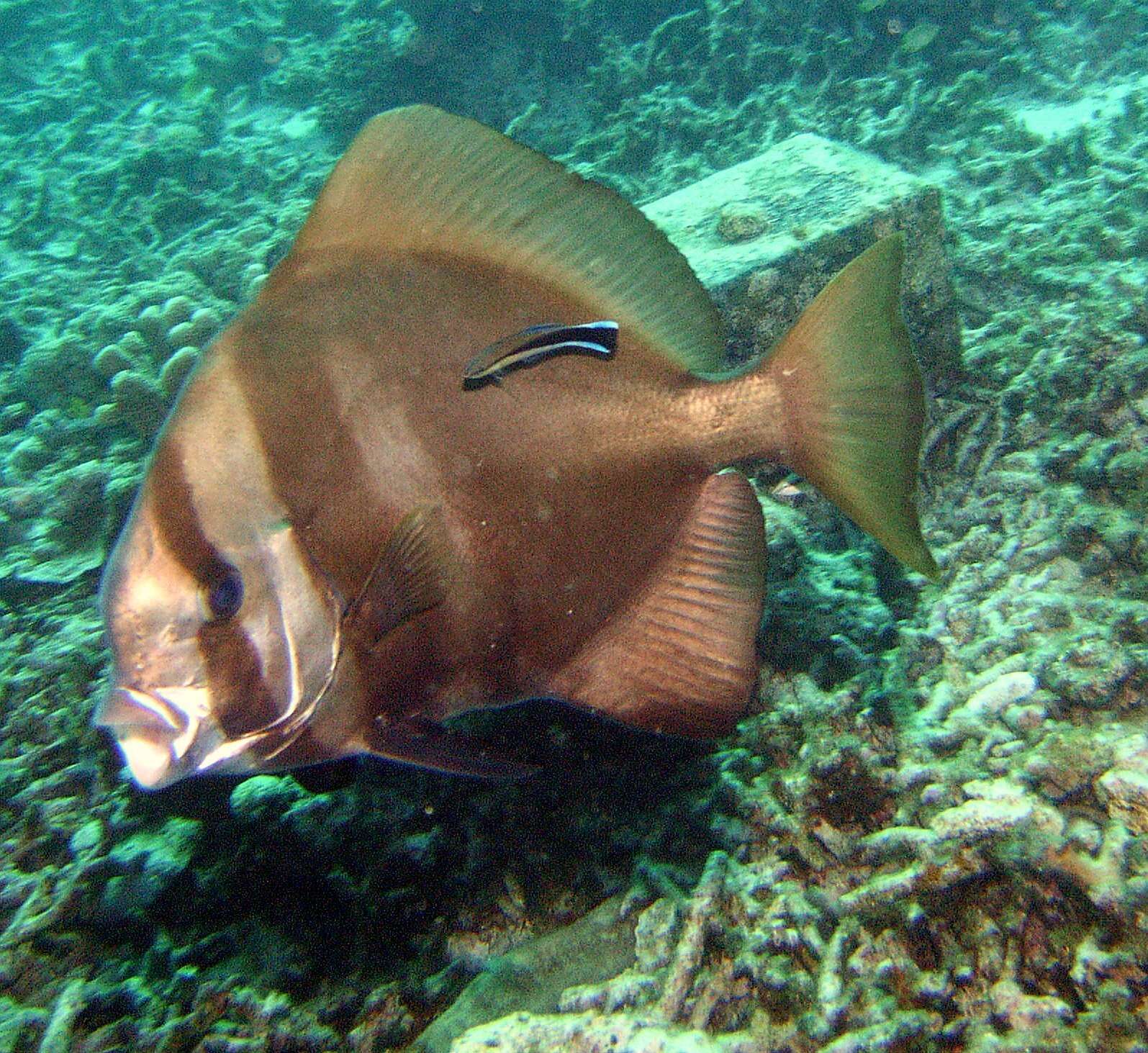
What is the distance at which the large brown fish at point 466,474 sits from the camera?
1.14 metres

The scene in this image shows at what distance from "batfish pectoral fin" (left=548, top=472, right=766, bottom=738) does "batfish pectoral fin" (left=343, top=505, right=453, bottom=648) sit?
0.34m

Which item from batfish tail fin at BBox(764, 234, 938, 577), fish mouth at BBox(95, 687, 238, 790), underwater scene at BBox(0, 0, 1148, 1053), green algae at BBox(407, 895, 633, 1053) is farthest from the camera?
green algae at BBox(407, 895, 633, 1053)

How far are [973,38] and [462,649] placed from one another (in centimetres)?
975

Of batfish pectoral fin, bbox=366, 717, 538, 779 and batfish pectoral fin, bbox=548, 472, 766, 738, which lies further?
batfish pectoral fin, bbox=548, 472, 766, 738

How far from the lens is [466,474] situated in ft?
4.17

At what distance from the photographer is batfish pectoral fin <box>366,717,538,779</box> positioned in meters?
1.25

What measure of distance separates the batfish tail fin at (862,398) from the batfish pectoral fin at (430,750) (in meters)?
0.76

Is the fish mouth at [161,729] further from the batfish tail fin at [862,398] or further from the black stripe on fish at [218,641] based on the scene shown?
the batfish tail fin at [862,398]

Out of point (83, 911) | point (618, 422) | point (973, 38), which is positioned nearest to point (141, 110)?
point (973, 38)

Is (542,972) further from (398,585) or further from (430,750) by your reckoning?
(398,585)

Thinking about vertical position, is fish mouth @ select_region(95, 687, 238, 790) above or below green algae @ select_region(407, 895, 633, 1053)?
above

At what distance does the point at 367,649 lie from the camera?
1.19 metres

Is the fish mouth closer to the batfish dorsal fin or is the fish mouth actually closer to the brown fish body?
the brown fish body

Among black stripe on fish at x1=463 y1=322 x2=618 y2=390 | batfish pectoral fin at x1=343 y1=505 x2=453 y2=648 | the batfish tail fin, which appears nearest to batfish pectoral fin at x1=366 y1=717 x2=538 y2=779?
batfish pectoral fin at x1=343 y1=505 x2=453 y2=648
